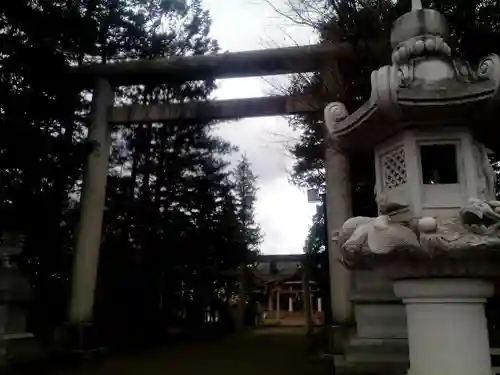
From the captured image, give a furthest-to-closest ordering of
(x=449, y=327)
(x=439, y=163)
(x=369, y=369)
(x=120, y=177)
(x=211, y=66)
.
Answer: (x=120, y=177), (x=211, y=66), (x=369, y=369), (x=439, y=163), (x=449, y=327)

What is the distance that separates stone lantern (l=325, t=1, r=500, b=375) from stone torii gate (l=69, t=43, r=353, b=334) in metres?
3.95

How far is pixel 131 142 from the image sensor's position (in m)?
14.4

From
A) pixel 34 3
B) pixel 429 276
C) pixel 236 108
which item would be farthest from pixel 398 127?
pixel 34 3

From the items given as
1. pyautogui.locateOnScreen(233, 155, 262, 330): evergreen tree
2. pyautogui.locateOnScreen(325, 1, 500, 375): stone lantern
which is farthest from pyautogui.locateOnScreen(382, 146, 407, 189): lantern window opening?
pyautogui.locateOnScreen(233, 155, 262, 330): evergreen tree

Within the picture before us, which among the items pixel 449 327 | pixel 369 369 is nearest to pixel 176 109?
pixel 369 369

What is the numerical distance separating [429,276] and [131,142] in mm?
11705

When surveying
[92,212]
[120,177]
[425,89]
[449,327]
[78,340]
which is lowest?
[78,340]

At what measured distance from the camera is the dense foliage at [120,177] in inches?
327

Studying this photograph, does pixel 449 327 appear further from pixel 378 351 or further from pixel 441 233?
pixel 378 351

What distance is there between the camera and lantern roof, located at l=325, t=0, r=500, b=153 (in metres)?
4.23

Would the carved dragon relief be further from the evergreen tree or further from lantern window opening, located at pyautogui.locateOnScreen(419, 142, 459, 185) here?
the evergreen tree

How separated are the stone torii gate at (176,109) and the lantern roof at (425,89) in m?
4.15

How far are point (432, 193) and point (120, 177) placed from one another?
10.9m

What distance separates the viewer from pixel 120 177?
1387 cm
